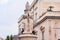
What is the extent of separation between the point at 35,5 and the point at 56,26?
955 cm

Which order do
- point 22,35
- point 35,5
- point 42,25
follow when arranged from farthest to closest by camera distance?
point 35,5
point 42,25
point 22,35

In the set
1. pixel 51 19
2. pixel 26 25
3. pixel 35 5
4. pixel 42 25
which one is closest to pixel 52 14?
pixel 51 19

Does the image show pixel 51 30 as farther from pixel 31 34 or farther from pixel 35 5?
pixel 31 34

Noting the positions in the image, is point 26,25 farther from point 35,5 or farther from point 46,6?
point 35,5

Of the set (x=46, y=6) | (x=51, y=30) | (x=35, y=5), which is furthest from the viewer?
(x=35, y=5)

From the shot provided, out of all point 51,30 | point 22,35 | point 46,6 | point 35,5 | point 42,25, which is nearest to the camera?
point 22,35

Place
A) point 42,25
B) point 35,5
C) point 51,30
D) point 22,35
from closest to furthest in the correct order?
point 22,35, point 51,30, point 42,25, point 35,5

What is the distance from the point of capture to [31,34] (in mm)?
16641

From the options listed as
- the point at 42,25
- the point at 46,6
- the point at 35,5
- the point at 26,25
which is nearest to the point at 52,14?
the point at 42,25

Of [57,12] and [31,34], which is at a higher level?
[57,12]

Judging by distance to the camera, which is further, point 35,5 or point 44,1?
point 35,5

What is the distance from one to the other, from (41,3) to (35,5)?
3.60 metres

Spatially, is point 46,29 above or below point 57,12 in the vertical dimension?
below

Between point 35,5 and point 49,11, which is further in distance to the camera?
point 35,5
